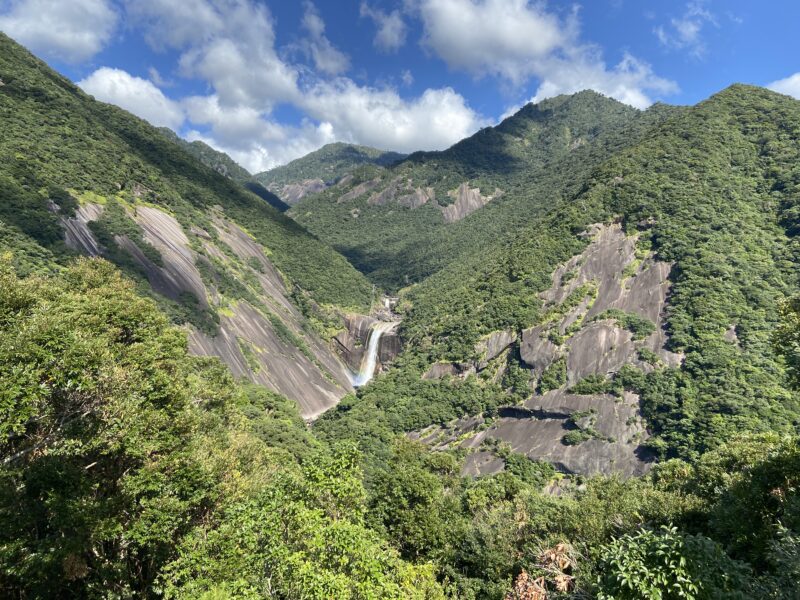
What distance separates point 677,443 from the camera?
54.0 meters

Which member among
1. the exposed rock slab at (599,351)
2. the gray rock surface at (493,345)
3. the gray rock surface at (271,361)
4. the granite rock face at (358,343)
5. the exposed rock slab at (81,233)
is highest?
the exposed rock slab at (599,351)

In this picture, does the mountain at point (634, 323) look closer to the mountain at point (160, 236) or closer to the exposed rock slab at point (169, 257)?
the mountain at point (160, 236)

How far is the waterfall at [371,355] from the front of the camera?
108650 mm

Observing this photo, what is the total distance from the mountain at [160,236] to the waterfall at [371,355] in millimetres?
7668

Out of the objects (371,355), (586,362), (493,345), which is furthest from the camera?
(371,355)

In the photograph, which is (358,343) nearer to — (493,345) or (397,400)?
(397,400)

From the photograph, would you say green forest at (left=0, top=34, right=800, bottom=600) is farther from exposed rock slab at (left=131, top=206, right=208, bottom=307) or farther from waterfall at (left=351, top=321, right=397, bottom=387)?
waterfall at (left=351, top=321, right=397, bottom=387)

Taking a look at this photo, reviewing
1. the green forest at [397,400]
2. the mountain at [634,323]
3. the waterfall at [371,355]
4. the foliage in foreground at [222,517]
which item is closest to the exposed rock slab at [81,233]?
the green forest at [397,400]

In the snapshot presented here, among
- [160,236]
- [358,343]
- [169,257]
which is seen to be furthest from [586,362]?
[160,236]

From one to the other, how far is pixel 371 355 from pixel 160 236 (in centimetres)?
6157

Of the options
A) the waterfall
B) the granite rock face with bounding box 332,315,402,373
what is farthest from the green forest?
the waterfall

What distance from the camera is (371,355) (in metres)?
115

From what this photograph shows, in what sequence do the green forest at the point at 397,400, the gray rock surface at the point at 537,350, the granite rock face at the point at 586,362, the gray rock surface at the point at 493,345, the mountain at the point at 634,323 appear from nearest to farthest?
the green forest at the point at 397,400, the mountain at the point at 634,323, the granite rock face at the point at 586,362, the gray rock surface at the point at 537,350, the gray rock surface at the point at 493,345

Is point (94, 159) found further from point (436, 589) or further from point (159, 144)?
point (436, 589)
